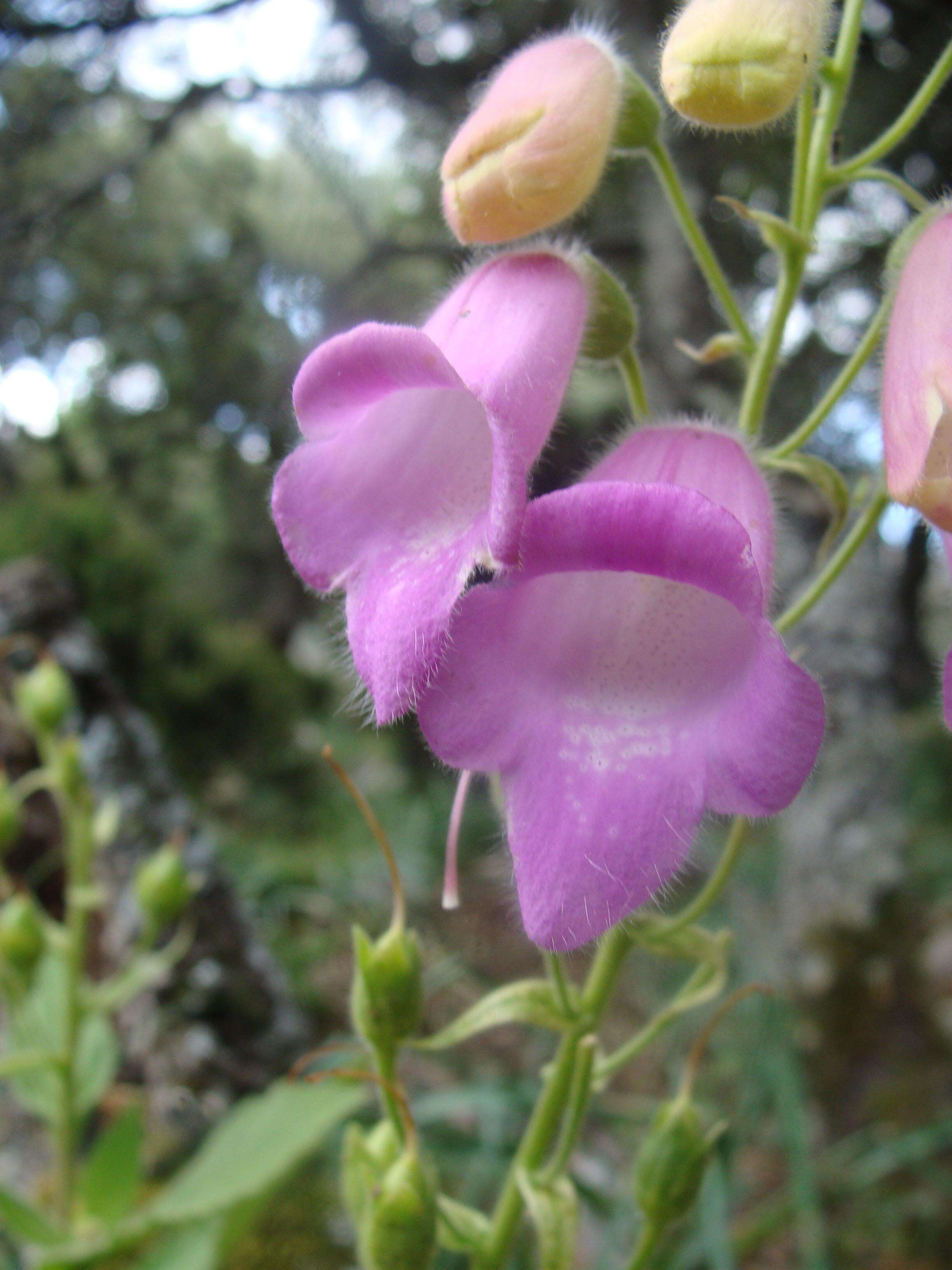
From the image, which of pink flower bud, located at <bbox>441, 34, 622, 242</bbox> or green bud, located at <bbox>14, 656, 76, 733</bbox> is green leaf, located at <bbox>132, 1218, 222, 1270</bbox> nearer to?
green bud, located at <bbox>14, 656, 76, 733</bbox>

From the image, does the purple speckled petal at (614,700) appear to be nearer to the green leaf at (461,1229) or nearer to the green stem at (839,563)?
the green stem at (839,563)

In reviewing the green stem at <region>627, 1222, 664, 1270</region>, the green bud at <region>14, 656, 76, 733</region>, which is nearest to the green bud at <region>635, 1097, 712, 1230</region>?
the green stem at <region>627, 1222, 664, 1270</region>

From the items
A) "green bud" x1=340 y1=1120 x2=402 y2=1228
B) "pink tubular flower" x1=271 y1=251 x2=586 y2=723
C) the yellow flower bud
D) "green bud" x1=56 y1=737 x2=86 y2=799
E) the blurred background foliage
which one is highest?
the yellow flower bud

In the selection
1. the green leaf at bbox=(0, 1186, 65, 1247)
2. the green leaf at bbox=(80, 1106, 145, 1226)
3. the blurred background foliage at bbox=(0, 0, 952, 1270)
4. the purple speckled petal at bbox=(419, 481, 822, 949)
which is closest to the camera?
the purple speckled petal at bbox=(419, 481, 822, 949)

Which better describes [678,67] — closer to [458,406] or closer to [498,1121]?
[458,406]

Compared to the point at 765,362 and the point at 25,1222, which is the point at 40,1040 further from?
the point at 765,362

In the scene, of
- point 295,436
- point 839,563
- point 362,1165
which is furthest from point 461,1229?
point 295,436
